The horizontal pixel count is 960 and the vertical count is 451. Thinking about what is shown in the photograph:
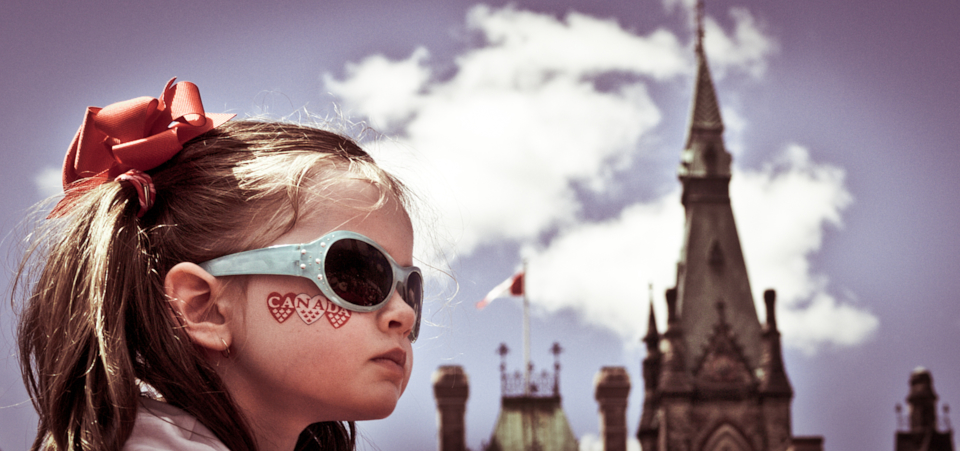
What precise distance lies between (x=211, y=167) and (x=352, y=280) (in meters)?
0.43

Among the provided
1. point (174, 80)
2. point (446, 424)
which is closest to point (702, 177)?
point (446, 424)

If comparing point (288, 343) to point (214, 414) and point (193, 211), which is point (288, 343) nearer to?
point (214, 414)

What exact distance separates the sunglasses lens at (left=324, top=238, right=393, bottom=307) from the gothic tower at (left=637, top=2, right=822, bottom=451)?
4297 centimetres

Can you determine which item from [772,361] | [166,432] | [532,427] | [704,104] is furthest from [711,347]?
[166,432]

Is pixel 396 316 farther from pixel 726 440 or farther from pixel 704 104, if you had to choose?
pixel 704 104

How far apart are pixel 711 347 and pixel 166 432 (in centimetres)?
4477

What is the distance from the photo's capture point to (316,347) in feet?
5.96

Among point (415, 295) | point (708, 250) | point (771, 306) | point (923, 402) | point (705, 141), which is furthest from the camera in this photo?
point (705, 141)

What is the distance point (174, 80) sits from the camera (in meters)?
2.05

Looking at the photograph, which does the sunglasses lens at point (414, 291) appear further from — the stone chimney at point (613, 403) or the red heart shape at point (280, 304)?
the stone chimney at point (613, 403)

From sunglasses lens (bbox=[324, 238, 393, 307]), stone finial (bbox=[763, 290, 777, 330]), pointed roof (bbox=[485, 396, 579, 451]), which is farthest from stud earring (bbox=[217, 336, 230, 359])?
stone finial (bbox=[763, 290, 777, 330])

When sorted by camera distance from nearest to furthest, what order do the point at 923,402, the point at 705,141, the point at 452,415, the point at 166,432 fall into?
the point at 166,432 < the point at 452,415 < the point at 923,402 < the point at 705,141

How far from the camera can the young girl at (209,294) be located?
1.79 m

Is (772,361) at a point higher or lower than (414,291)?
higher
